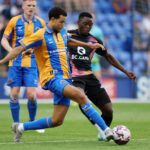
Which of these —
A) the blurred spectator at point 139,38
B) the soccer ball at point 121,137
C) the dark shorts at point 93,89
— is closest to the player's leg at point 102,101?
the dark shorts at point 93,89

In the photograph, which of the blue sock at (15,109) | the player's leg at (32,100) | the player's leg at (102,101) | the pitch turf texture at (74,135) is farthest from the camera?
the player's leg at (32,100)

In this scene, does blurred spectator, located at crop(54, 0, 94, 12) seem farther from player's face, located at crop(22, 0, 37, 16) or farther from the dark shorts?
the dark shorts

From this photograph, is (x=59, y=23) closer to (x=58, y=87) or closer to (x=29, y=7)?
(x=58, y=87)

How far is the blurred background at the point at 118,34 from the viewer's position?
17.0 metres

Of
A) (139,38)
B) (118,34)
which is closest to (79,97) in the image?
(139,38)

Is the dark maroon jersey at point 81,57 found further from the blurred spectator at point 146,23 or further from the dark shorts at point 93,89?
the blurred spectator at point 146,23

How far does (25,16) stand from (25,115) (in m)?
3.31

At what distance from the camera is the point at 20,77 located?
8.51m

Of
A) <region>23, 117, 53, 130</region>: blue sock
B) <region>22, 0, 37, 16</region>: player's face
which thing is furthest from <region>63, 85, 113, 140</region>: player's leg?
<region>22, 0, 37, 16</region>: player's face

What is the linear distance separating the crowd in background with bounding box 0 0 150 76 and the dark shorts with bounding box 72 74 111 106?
33.7 feet

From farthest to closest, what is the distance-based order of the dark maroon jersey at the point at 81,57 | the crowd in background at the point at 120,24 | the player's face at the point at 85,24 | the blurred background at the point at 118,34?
the crowd in background at the point at 120,24 → the blurred background at the point at 118,34 → the dark maroon jersey at the point at 81,57 → the player's face at the point at 85,24

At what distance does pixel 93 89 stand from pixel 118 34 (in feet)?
40.4

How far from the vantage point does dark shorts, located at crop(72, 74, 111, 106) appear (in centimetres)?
712

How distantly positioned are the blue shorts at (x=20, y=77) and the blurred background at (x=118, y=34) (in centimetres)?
778
